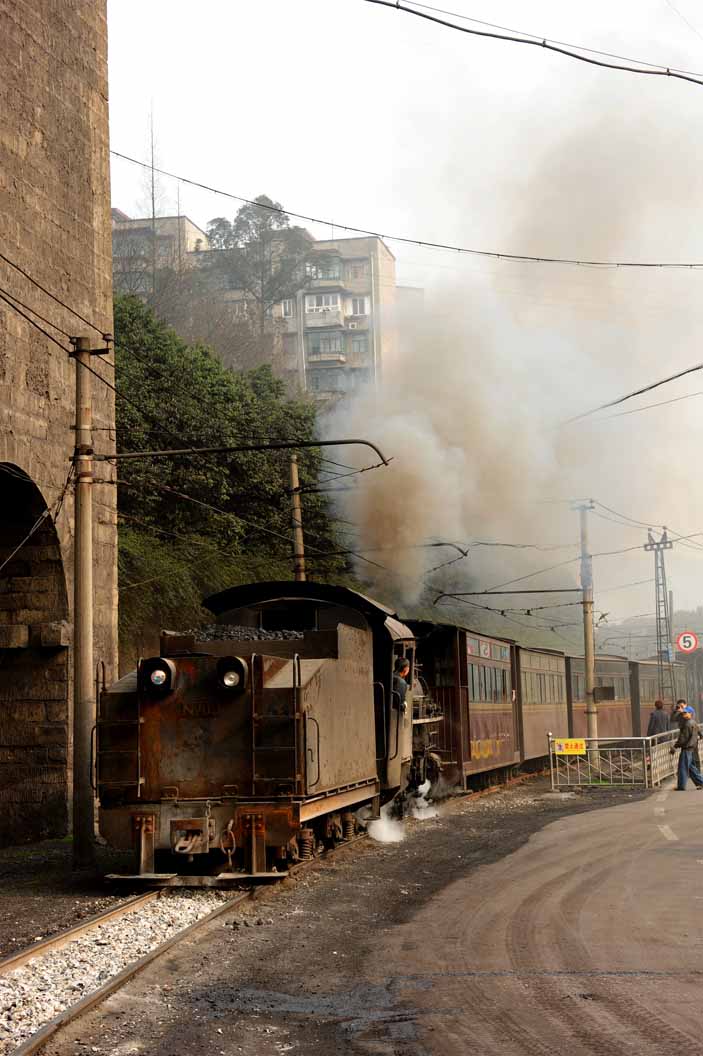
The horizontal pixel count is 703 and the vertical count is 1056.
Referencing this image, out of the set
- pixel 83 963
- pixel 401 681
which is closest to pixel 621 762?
pixel 401 681

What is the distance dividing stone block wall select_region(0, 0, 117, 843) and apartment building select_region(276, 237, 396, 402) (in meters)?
67.2

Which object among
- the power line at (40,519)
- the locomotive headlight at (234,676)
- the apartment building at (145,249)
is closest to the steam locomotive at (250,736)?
the locomotive headlight at (234,676)

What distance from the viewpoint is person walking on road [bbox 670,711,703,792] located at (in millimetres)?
21062

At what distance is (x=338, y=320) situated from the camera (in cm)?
9212

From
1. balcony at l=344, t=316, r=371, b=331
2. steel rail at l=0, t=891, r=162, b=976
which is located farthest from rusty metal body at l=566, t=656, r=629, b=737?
balcony at l=344, t=316, r=371, b=331

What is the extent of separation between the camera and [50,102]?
58.9 feet

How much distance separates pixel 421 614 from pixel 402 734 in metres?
27.5

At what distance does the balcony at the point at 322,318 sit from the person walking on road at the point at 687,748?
239 feet

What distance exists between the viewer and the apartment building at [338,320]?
293 ft

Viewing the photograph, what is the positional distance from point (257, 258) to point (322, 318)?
8.27 m

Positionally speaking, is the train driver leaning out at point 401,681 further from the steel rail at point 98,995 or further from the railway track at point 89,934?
the steel rail at point 98,995

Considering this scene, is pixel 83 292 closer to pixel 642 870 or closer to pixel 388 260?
pixel 642 870

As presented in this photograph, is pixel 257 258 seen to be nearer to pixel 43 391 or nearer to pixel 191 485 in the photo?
pixel 191 485

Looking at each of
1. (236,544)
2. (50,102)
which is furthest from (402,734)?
(236,544)
